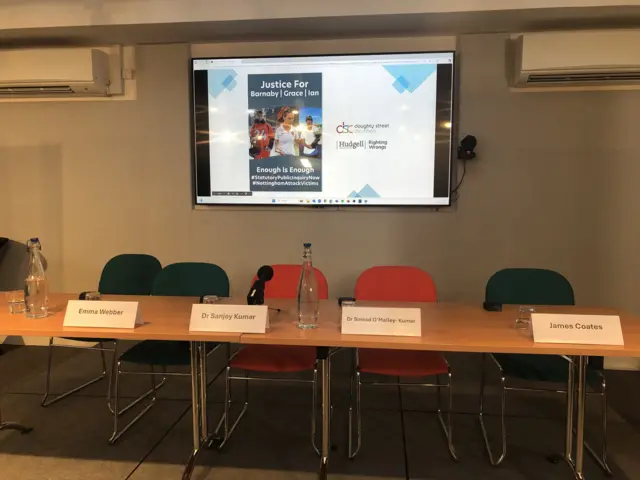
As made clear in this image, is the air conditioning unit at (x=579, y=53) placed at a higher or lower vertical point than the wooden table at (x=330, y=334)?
higher

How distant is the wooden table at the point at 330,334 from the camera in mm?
1851

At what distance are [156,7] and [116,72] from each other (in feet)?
2.60

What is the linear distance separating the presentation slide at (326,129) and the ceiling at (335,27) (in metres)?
0.18

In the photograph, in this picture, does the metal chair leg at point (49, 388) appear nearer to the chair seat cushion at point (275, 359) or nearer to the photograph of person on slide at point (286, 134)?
the chair seat cushion at point (275, 359)

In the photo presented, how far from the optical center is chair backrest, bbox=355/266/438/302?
9.51ft

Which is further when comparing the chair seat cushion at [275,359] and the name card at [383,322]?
the chair seat cushion at [275,359]

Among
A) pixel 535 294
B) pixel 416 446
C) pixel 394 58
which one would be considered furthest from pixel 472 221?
pixel 416 446

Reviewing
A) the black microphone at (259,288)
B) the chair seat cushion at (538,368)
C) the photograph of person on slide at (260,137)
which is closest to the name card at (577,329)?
the chair seat cushion at (538,368)

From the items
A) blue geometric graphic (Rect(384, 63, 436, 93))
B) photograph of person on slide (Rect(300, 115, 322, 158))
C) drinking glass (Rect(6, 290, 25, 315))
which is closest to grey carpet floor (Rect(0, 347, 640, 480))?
drinking glass (Rect(6, 290, 25, 315))

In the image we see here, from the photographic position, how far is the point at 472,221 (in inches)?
146

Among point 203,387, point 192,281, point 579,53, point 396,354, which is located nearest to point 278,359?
point 203,387

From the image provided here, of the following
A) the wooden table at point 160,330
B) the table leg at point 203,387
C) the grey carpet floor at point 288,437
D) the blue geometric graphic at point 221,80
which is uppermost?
the blue geometric graphic at point 221,80

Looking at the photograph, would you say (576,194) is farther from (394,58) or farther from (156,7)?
(156,7)

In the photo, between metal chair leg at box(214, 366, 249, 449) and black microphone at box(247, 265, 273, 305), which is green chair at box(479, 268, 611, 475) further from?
metal chair leg at box(214, 366, 249, 449)
